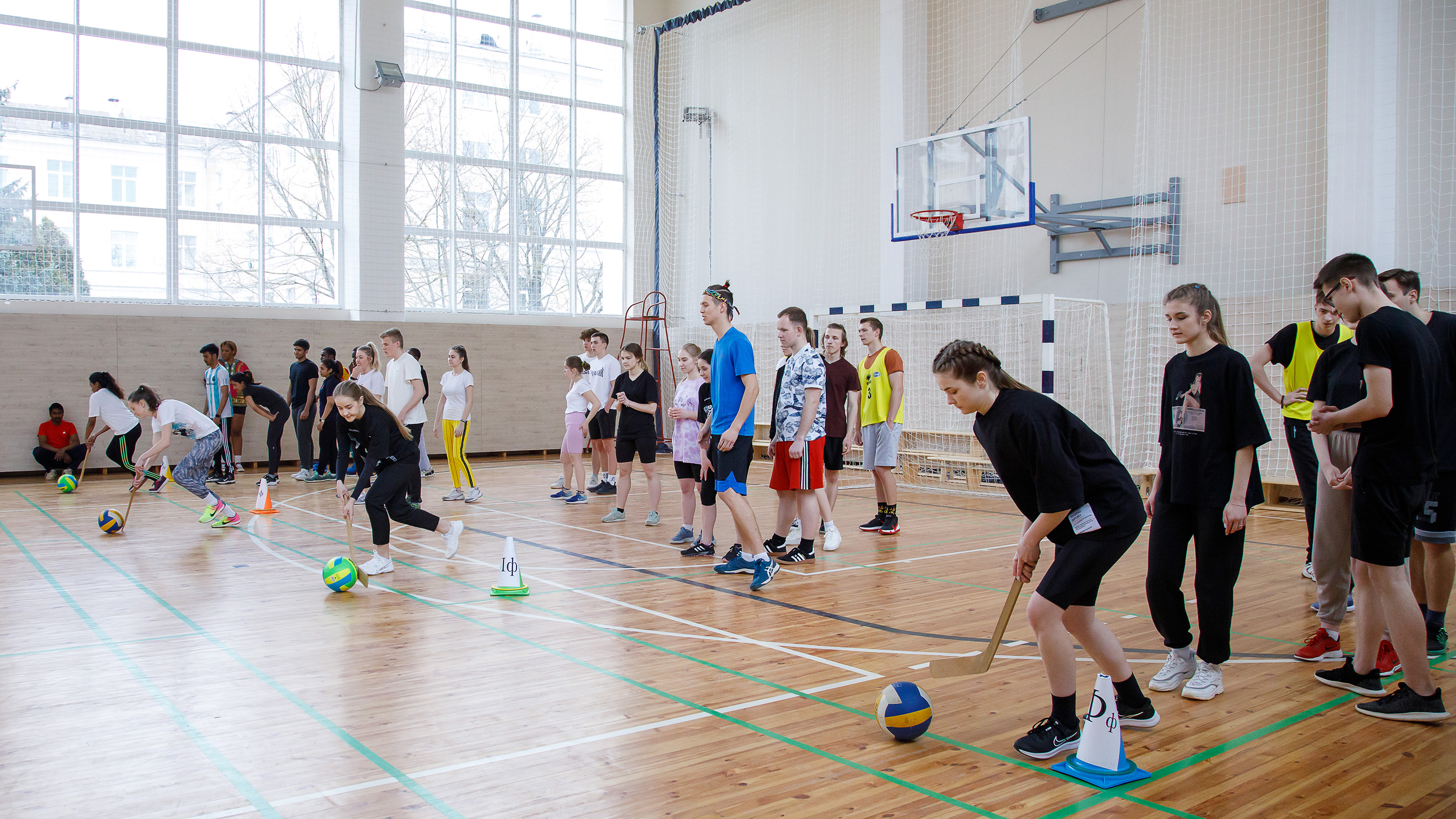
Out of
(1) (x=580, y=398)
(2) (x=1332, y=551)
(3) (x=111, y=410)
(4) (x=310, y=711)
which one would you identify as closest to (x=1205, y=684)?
(2) (x=1332, y=551)

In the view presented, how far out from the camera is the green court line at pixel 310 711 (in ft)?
9.32

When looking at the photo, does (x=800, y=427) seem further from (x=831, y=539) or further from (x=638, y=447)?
(x=638, y=447)

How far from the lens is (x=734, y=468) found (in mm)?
5746

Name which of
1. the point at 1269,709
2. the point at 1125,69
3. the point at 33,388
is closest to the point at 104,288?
the point at 33,388

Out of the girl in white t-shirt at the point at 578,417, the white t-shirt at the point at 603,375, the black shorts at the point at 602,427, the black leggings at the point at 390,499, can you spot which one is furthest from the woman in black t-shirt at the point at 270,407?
the black leggings at the point at 390,499

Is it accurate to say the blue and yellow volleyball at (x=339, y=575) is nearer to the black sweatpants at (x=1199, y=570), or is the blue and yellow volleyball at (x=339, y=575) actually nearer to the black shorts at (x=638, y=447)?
the black shorts at (x=638, y=447)

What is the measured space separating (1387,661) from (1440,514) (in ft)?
2.22

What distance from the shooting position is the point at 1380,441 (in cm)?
353

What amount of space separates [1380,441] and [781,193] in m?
13.1

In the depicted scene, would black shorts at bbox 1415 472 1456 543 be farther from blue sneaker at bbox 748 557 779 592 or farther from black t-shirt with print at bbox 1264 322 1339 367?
blue sneaker at bbox 748 557 779 592

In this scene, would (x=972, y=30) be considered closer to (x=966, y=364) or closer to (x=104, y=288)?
(x=966, y=364)

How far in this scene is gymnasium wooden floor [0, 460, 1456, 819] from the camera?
9.39 feet

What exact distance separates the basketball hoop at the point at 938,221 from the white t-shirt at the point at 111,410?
9632 mm

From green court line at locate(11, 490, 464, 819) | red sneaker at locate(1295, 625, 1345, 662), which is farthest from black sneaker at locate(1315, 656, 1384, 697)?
green court line at locate(11, 490, 464, 819)
